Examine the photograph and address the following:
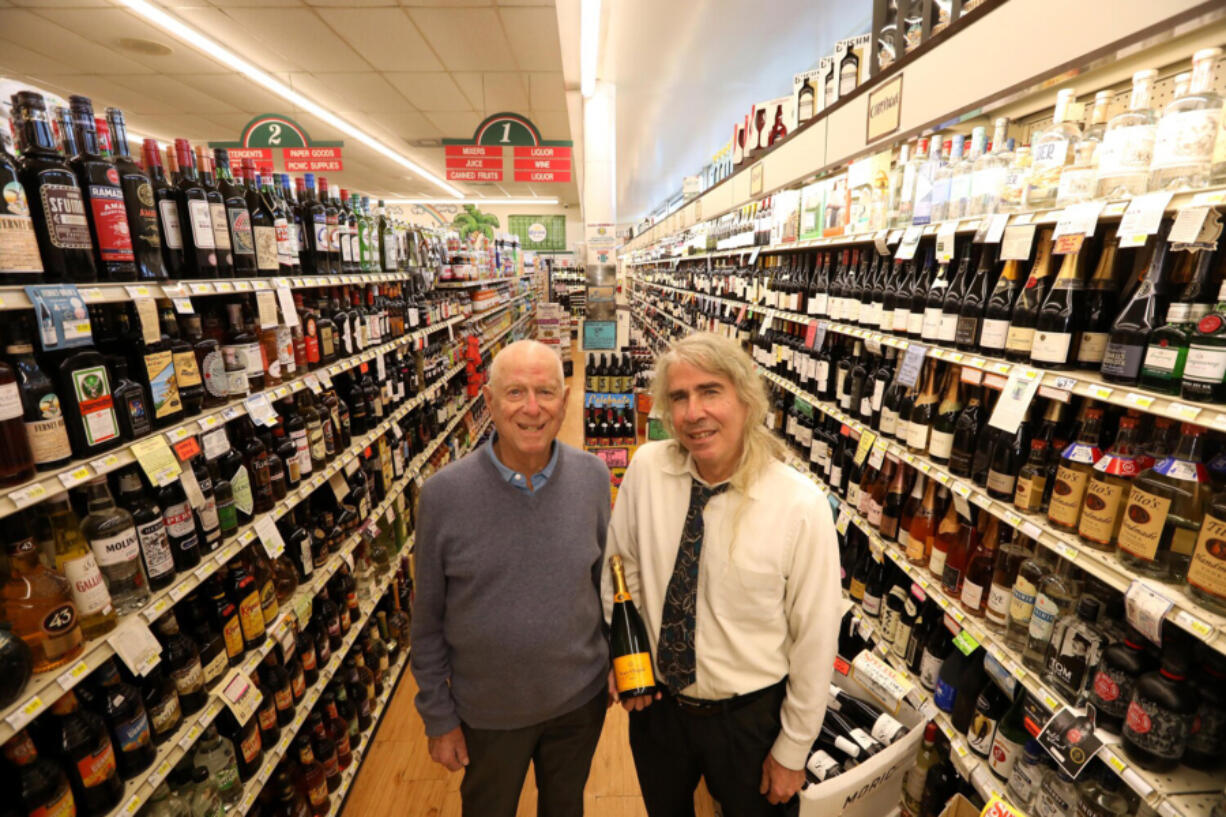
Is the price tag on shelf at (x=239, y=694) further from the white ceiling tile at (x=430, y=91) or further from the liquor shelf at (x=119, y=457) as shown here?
the white ceiling tile at (x=430, y=91)

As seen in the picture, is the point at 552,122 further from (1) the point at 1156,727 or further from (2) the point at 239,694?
(1) the point at 1156,727

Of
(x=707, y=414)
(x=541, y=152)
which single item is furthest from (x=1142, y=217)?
(x=541, y=152)

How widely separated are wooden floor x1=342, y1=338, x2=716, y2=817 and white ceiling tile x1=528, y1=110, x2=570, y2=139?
8101 millimetres

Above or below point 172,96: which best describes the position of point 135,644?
below

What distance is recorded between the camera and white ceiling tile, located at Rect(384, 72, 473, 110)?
22.6 ft

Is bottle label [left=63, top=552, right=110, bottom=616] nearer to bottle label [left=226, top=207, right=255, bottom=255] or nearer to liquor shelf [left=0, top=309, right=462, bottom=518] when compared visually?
liquor shelf [left=0, top=309, right=462, bottom=518]

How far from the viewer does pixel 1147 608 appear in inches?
53.6

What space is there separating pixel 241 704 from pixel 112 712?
44cm

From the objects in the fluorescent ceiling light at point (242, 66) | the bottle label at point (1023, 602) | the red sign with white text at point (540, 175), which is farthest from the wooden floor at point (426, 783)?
the fluorescent ceiling light at point (242, 66)

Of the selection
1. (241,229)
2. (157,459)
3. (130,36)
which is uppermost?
(130,36)

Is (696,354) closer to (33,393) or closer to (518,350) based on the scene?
(518,350)

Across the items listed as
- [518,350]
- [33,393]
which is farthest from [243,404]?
[518,350]

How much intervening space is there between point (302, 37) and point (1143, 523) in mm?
7462

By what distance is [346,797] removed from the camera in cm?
269
